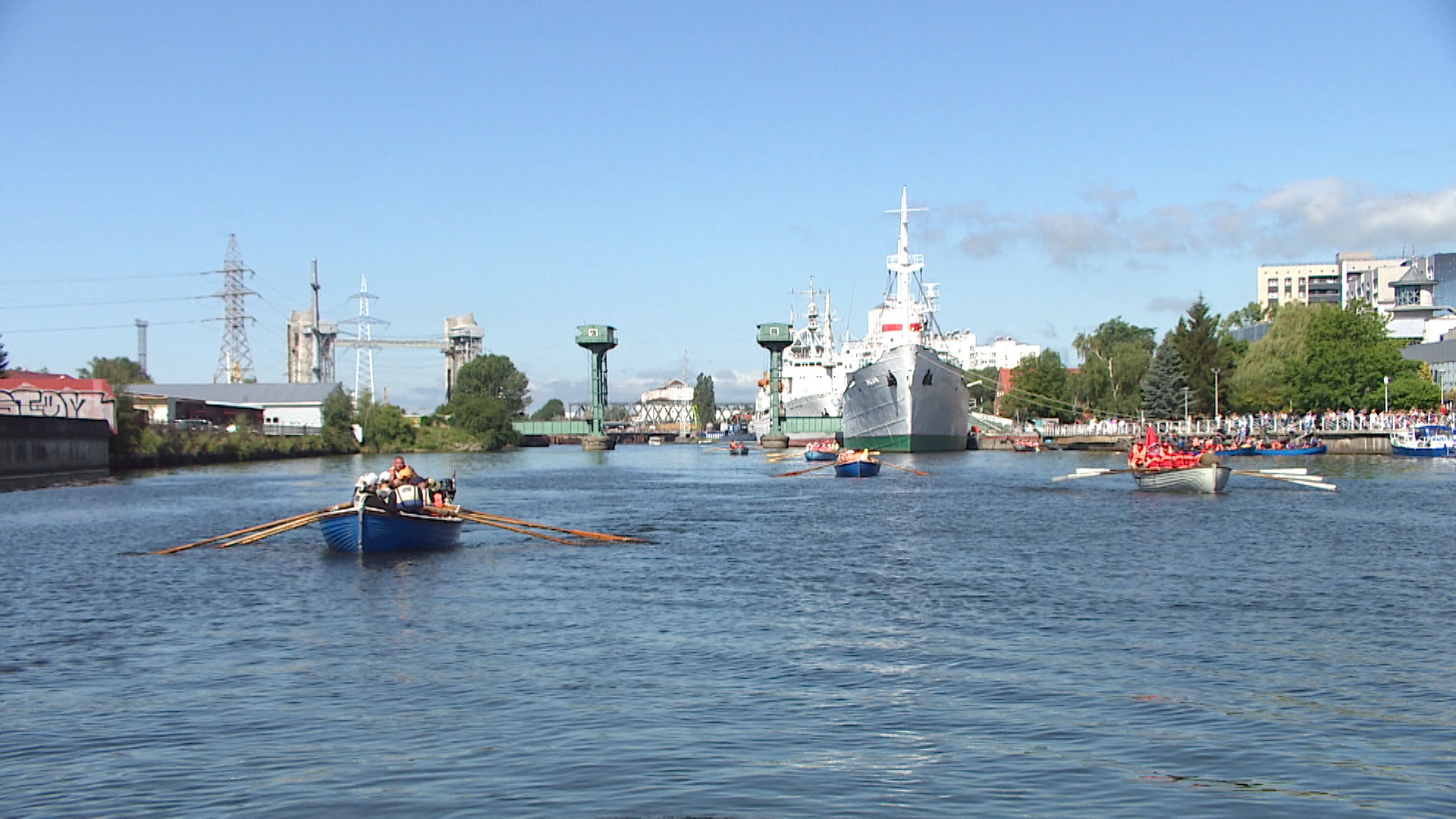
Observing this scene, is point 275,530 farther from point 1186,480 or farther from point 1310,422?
point 1310,422

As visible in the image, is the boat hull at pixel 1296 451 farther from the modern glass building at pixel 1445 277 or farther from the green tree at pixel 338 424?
the modern glass building at pixel 1445 277

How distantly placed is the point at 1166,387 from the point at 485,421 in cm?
7936

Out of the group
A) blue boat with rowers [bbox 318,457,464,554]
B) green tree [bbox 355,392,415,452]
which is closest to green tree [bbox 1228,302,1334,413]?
green tree [bbox 355,392,415,452]

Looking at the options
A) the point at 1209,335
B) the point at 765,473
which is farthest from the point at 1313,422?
the point at 765,473

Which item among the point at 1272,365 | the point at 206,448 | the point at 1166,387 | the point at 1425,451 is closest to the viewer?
the point at 1425,451

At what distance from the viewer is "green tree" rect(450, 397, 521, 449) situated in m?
151

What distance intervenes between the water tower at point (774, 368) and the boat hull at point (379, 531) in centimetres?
12067

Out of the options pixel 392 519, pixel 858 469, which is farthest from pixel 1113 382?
pixel 392 519

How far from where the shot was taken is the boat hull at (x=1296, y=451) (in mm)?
94438

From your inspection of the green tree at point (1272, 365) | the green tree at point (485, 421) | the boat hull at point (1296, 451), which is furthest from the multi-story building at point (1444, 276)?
the green tree at point (485, 421)

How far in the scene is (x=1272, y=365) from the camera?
382ft

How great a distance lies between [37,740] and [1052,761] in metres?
11.5

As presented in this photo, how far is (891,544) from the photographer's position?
116 feet

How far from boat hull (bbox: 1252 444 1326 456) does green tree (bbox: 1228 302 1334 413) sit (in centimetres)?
1728
